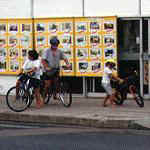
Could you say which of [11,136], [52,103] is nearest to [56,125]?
[11,136]

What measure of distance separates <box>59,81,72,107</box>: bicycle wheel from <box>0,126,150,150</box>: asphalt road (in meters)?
2.43

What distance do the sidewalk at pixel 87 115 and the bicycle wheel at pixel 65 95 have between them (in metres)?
0.13

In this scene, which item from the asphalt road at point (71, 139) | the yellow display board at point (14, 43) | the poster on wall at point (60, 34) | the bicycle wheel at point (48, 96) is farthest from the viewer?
the yellow display board at point (14, 43)

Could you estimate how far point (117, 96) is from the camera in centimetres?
1445

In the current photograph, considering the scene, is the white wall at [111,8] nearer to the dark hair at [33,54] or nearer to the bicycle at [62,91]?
the dark hair at [33,54]

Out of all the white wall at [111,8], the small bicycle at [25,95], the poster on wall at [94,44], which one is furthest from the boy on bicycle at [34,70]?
the white wall at [111,8]

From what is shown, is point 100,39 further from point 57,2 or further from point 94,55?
point 57,2

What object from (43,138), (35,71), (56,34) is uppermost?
(56,34)

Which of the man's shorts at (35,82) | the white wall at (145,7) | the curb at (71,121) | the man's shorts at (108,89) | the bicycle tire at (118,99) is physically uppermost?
the white wall at (145,7)

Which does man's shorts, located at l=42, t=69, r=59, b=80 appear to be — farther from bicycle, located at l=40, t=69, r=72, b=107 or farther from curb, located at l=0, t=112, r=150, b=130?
curb, located at l=0, t=112, r=150, b=130

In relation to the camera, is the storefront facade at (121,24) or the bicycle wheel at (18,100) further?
the storefront facade at (121,24)

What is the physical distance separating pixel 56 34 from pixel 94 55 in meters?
1.21

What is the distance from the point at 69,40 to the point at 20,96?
10.4 feet

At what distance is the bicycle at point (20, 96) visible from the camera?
13289 mm
